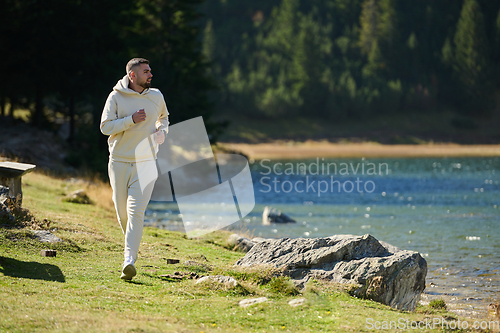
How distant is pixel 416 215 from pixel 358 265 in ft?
54.5

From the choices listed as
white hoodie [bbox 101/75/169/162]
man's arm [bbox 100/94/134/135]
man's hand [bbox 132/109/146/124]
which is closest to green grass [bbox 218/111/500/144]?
white hoodie [bbox 101/75/169/162]

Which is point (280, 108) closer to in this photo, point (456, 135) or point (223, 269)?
point (456, 135)

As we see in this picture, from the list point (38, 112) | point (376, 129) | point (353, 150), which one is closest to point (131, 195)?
point (38, 112)

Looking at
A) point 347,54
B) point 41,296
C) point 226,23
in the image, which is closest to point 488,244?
point 41,296

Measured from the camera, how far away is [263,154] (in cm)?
7731

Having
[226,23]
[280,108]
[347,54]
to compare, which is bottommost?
[280,108]

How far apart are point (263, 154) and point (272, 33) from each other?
154ft

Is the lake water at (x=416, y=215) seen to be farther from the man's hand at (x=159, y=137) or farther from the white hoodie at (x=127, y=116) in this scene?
the white hoodie at (x=127, y=116)

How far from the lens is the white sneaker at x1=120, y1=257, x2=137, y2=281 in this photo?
7543 millimetres

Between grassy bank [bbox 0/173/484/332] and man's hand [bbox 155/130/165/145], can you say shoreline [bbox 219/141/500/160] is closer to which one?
grassy bank [bbox 0/173/484/332]

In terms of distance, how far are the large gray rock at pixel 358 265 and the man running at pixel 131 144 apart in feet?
7.37

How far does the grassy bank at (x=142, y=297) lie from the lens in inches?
237

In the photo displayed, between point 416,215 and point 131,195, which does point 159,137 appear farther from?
point 416,215

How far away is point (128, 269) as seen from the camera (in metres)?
7.57
